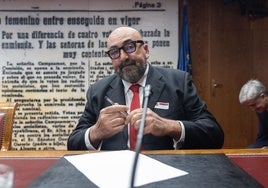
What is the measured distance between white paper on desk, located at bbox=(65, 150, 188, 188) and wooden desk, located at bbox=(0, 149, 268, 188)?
0.14m

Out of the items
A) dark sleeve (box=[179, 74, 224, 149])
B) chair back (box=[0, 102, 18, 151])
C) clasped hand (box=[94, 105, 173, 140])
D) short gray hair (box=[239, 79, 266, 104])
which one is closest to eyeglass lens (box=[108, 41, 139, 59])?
dark sleeve (box=[179, 74, 224, 149])

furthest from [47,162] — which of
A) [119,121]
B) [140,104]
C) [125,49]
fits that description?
[125,49]

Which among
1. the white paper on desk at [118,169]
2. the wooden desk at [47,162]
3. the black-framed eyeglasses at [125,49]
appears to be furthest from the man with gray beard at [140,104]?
the white paper on desk at [118,169]

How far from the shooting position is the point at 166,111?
2.05 metres

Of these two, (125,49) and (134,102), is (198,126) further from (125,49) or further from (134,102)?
(125,49)

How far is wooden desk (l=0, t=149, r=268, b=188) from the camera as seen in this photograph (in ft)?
3.99

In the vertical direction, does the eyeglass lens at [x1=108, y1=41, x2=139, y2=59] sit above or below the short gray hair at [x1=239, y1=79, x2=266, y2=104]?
above

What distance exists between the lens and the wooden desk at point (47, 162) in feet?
3.99

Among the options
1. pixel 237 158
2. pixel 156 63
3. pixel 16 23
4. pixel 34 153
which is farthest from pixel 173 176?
pixel 16 23

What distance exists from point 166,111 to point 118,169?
100cm

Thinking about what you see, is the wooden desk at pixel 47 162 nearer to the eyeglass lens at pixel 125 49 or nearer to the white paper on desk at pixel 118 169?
the white paper on desk at pixel 118 169

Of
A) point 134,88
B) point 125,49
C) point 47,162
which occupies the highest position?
point 125,49

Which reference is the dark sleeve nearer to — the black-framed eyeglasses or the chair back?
the black-framed eyeglasses

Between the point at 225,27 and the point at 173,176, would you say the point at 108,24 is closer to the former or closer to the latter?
the point at 225,27
